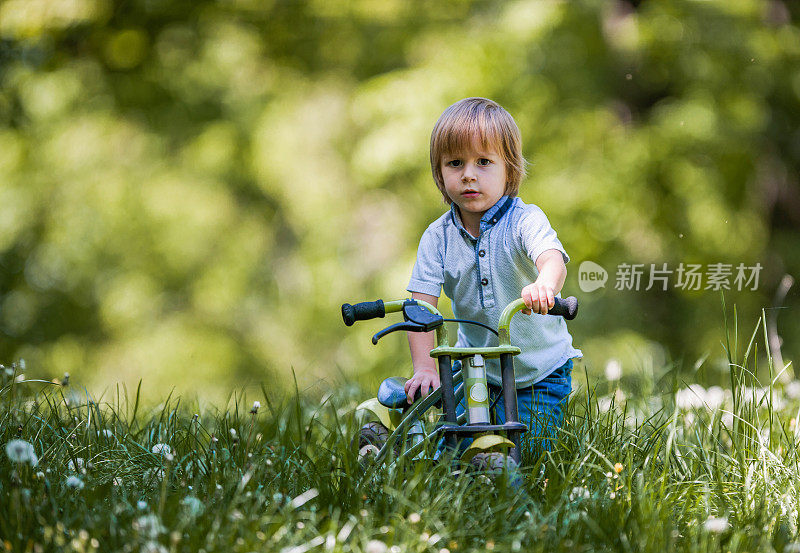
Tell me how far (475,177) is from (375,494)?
99cm

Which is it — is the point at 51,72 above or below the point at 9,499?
above

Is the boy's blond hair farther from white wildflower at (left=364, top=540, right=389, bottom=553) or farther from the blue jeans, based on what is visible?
white wildflower at (left=364, top=540, right=389, bottom=553)

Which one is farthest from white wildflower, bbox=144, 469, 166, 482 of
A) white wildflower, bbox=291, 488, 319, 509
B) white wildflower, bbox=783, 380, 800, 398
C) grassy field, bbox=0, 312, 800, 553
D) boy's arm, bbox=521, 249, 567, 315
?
white wildflower, bbox=783, 380, 800, 398

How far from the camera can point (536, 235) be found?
8.29 ft

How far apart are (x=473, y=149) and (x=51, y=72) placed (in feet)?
23.0

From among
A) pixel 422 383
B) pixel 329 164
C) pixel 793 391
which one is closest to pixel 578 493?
pixel 422 383

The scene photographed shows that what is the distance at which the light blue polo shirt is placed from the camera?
265cm

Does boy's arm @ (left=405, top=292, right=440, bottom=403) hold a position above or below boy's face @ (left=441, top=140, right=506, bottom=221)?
below

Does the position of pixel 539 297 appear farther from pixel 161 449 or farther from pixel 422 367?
pixel 161 449

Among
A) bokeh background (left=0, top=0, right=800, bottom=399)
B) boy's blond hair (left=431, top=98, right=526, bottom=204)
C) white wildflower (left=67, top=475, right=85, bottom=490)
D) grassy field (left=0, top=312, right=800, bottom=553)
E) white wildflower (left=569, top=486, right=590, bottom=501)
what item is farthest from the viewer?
bokeh background (left=0, top=0, right=800, bottom=399)

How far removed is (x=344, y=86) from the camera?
28.1ft

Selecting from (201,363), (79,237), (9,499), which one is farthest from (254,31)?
(9,499)

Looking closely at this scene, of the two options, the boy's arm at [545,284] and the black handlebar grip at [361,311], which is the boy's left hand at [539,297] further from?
the black handlebar grip at [361,311]

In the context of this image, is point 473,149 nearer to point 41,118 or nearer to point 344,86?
point 344,86
